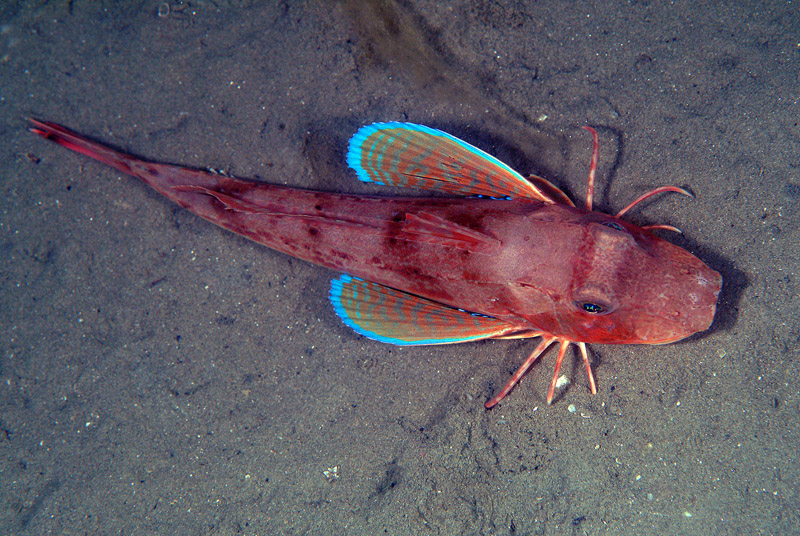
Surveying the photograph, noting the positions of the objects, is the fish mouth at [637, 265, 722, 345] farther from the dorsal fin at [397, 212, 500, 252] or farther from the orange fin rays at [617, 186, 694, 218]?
the dorsal fin at [397, 212, 500, 252]

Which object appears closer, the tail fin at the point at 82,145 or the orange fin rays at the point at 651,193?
the orange fin rays at the point at 651,193

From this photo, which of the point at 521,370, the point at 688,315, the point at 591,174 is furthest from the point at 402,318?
the point at 688,315

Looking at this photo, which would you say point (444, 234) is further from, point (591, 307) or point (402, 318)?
point (591, 307)

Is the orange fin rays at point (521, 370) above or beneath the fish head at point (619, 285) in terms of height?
beneath

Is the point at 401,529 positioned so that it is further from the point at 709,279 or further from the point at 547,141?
the point at 547,141

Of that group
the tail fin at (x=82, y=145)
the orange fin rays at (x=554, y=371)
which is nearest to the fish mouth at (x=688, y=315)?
the orange fin rays at (x=554, y=371)

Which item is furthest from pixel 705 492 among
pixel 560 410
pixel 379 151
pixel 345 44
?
pixel 345 44

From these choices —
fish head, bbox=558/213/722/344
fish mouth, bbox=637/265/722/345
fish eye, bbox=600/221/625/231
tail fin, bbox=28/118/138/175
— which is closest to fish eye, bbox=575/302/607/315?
fish head, bbox=558/213/722/344

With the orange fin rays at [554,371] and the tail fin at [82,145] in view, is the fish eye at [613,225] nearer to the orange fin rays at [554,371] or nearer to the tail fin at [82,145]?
the orange fin rays at [554,371]
